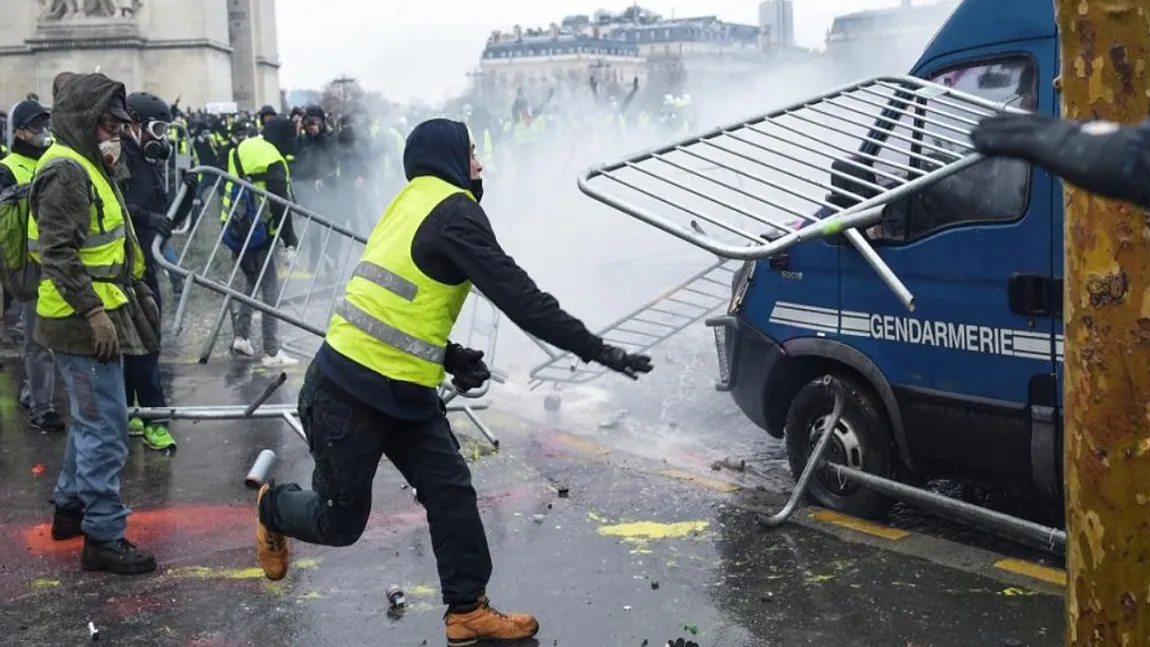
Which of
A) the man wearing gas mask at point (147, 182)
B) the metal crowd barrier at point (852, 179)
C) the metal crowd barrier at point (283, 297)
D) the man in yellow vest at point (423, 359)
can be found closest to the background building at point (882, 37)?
the metal crowd barrier at point (283, 297)

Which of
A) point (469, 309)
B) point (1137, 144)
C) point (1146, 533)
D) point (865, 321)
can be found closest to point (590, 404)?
point (469, 309)

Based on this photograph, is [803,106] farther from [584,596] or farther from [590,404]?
[590,404]

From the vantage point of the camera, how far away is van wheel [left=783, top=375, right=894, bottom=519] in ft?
17.2

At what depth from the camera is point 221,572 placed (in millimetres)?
5051

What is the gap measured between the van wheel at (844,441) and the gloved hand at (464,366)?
1.74 m

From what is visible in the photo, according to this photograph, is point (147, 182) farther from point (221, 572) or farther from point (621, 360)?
point (621, 360)

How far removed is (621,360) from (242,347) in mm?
6471

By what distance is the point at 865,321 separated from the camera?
5188 millimetres

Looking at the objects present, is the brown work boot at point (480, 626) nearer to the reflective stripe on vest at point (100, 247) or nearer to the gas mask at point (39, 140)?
the reflective stripe on vest at point (100, 247)

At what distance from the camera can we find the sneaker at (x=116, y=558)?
4.96 metres

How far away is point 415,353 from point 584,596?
1304 mm

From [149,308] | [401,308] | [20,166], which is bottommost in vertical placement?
[149,308]

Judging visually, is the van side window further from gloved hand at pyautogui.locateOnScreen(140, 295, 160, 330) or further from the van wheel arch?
gloved hand at pyautogui.locateOnScreen(140, 295, 160, 330)

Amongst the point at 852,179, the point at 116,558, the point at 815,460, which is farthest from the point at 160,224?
the point at 852,179
